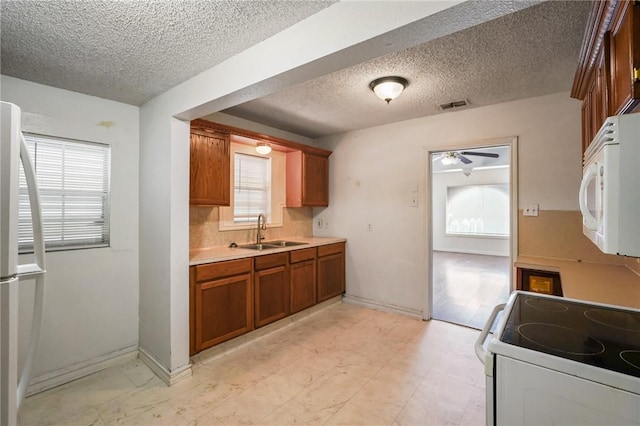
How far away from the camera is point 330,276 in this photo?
12.9 ft

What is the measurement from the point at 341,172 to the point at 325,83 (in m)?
1.82

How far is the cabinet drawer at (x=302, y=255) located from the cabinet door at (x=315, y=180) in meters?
0.68

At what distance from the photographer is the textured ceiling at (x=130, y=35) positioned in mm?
1444

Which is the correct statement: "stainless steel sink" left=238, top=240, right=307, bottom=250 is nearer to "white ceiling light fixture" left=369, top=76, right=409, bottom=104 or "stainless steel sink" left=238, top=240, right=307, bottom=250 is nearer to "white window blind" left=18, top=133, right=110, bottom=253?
"white window blind" left=18, top=133, right=110, bottom=253

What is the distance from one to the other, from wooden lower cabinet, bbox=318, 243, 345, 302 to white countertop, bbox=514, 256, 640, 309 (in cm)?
208

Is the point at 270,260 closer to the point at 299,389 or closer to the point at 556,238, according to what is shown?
the point at 299,389

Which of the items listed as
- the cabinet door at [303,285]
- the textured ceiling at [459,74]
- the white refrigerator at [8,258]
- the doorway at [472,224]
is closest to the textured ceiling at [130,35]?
the white refrigerator at [8,258]

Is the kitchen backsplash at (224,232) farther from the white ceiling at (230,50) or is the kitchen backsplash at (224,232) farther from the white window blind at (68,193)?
the white ceiling at (230,50)

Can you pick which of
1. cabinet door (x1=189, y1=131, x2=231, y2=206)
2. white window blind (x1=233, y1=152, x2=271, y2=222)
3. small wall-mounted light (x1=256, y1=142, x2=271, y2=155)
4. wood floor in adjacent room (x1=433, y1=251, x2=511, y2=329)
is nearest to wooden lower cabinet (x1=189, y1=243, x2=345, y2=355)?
cabinet door (x1=189, y1=131, x2=231, y2=206)

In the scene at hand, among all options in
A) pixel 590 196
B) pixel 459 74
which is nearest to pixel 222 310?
pixel 590 196

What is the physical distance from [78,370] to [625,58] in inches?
153

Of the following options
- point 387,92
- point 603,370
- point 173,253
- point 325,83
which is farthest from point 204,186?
point 603,370

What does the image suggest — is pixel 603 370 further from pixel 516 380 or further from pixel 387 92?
pixel 387 92

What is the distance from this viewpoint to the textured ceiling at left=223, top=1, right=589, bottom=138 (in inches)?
68.0
